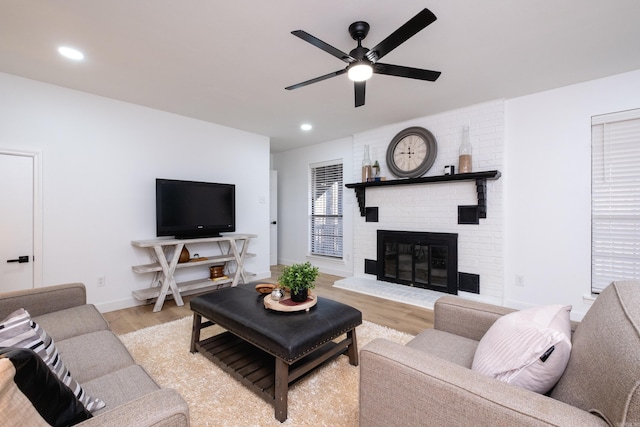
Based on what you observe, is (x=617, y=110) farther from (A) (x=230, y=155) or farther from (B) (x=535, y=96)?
(A) (x=230, y=155)

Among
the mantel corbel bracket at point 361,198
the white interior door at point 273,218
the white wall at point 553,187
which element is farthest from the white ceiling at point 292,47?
the white interior door at point 273,218

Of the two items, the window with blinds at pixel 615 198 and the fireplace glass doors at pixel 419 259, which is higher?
the window with blinds at pixel 615 198

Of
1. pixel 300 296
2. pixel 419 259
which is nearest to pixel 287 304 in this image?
pixel 300 296

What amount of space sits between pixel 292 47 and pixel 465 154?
2.50 m

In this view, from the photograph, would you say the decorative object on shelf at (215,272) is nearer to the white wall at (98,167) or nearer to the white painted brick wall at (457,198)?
the white wall at (98,167)

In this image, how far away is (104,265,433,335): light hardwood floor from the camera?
293 centimetres

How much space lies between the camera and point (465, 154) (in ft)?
11.7

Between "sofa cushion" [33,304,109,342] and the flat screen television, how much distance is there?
1.67 m

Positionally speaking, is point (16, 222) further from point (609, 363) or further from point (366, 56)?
point (609, 363)

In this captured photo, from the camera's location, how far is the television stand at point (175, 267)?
3334 millimetres

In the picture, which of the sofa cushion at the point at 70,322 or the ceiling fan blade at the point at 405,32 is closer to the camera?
the ceiling fan blade at the point at 405,32

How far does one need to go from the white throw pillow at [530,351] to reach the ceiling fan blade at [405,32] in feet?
5.09

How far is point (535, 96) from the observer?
3.22m

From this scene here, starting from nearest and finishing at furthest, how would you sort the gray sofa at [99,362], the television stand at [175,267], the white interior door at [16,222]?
the gray sofa at [99,362]
the white interior door at [16,222]
the television stand at [175,267]
